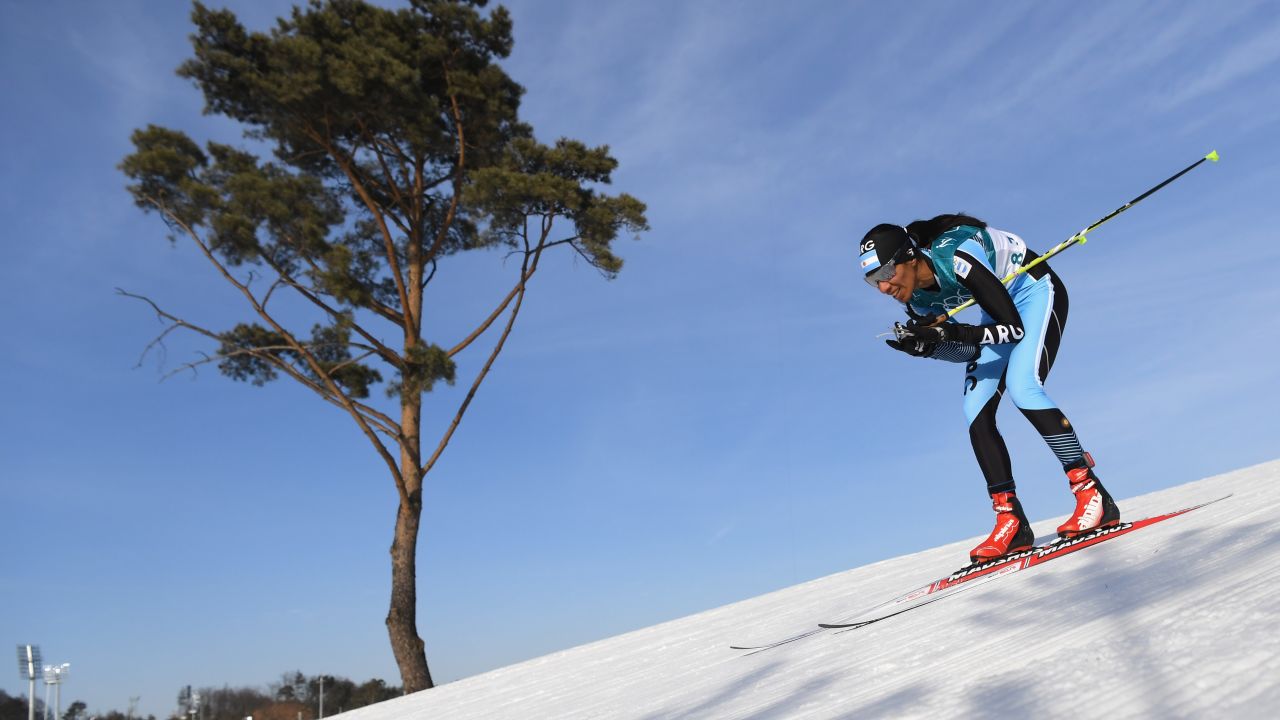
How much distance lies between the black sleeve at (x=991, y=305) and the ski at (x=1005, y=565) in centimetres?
81

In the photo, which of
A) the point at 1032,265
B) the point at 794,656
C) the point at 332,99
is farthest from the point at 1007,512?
the point at 332,99

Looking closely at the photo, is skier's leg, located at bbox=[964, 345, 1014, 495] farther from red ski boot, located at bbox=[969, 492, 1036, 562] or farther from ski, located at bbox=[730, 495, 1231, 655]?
ski, located at bbox=[730, 495, 1231, 655]

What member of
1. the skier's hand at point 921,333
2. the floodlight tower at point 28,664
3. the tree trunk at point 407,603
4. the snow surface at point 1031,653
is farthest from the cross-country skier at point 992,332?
the floodlight tower at point 28,664

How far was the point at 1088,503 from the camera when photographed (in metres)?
3.46

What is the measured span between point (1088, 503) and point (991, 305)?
2.90 feet

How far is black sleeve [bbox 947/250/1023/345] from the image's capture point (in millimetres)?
3362

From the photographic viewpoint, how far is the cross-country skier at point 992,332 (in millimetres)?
3428

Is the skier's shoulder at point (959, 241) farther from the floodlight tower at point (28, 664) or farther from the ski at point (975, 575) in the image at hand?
the floodlight tower at point (28, 664)

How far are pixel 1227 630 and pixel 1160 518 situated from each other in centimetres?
230

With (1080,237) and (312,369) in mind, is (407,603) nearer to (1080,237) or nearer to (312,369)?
(312,369)

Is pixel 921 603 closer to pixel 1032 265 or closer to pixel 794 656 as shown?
pixel 794 656

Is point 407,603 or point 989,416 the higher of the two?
point 407,603

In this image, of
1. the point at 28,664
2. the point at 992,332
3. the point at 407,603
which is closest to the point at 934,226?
the point at 992,332

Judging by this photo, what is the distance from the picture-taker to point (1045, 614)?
220cm
